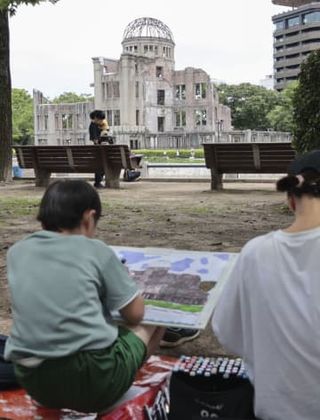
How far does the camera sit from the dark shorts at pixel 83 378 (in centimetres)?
200

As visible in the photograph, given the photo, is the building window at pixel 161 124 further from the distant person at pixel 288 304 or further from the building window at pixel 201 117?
the distant person at pixel 288 304

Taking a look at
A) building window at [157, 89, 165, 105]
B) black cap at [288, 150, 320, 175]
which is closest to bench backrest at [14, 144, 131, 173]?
black cap at [288, 150, 320, 175]

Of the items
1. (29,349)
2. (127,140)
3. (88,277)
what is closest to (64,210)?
(88,277)

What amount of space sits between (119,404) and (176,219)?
4.69 metres

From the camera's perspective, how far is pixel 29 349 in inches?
79.4

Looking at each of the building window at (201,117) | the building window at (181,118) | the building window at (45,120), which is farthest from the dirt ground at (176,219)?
the building window at (45,120)

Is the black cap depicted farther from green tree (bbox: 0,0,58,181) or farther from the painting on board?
green tree (bbox: 0,0,58,181)

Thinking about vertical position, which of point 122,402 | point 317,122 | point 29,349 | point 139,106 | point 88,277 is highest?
point 139,106

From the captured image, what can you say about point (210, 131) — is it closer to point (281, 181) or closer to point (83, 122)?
point (83, 122)

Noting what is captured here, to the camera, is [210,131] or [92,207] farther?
[210,131]

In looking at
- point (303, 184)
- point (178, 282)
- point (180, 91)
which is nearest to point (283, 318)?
point (303, 184)

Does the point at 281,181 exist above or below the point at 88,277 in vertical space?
above

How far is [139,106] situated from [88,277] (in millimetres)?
56570

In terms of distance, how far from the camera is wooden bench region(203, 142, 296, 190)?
9.72m
